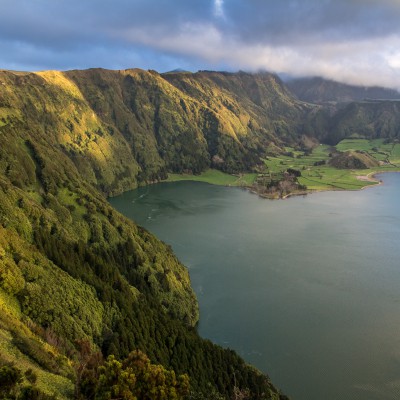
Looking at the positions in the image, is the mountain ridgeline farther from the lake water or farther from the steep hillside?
the lake water

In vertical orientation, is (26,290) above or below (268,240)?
above

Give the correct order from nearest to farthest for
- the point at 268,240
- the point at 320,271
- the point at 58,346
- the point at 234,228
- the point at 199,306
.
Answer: the point at 58,346
the point at 199,306
the point at 320,271
the point at 268,240
the point at 234,228

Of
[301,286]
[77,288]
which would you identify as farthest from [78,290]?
[301,286]

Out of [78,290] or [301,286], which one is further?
[301,286]

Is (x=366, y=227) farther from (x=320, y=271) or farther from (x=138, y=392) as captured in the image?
(x=138, y=392)

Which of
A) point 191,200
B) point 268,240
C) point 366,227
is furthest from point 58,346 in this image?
point 191,200

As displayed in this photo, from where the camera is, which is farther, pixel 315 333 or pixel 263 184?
pixel 263 184

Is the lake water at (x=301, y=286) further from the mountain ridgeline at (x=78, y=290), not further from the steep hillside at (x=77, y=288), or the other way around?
the steep hillside at (x=77, y=288)

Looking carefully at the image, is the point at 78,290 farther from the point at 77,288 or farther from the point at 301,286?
the point at 301,286

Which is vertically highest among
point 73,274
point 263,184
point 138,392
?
point 138,392

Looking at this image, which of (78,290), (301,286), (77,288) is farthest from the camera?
(301,286)
